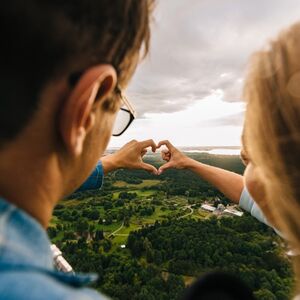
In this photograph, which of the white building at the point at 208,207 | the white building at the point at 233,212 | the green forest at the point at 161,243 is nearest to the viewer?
the green forest at the point at 161,243

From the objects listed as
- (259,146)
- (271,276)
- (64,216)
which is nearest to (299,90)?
(259,146)

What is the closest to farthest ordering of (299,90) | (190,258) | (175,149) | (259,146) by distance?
(299,90), (259,146), (175,149), (190,258)

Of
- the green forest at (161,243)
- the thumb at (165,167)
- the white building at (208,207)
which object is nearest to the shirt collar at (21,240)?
the thumb at (165,167)

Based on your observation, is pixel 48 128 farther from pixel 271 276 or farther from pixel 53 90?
pixel 271 276

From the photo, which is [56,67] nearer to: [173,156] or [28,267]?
[28,267]

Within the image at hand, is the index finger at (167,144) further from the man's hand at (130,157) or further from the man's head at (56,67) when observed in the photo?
the man's head at (56,67)

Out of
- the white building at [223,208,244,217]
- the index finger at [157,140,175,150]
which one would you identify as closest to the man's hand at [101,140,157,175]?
the index finger at [157,140,175,150]

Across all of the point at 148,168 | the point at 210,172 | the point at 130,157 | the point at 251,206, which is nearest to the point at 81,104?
the point at 251,206
